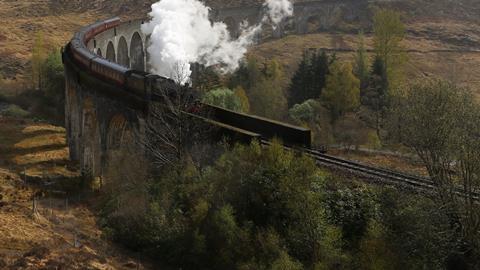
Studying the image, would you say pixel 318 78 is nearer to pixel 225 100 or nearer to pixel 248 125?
pixel 225 100

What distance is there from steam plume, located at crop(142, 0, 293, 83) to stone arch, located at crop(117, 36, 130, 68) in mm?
3230

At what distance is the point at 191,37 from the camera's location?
50.1 meters

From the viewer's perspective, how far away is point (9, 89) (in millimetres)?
52938

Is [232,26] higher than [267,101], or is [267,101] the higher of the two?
[232,26]

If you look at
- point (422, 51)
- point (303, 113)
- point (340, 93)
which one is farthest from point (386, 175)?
point (422, 51)

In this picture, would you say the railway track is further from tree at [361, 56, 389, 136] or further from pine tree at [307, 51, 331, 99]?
pine tree at [307, 51, 331, 99]

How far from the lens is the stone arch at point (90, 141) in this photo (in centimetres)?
2916

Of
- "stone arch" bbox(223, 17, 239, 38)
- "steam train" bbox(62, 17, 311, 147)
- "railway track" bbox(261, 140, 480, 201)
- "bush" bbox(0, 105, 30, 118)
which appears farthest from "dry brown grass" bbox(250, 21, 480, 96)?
"railway track" bbox(261, 140, 480, 201)

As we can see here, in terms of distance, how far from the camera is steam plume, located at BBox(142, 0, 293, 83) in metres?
40.2

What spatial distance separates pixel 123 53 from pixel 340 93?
2320 centimetres

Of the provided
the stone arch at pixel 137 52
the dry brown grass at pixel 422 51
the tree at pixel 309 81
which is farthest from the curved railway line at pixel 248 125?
the dry brown grass at pixel 422 51

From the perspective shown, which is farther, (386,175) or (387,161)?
(387,161)

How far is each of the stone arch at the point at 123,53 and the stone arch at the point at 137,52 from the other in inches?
52.3

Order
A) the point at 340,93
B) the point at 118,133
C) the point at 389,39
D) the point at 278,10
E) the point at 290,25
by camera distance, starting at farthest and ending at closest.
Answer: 1. the point at 278,10
2. the point at 290,25
3. the point at 389,39
4. the point at 340,93
5. the point at 118,133
